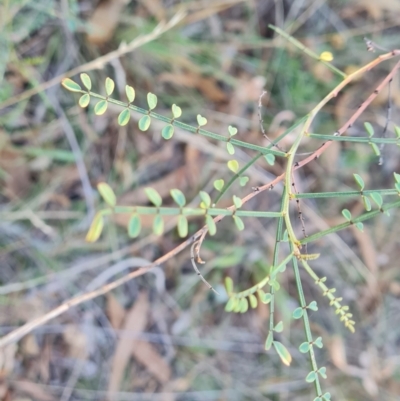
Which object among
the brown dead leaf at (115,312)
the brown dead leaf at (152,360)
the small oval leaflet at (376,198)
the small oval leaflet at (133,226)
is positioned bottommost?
the small oval leaflet at (133,226)

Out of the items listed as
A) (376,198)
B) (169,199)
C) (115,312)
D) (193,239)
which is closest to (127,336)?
(115,312)

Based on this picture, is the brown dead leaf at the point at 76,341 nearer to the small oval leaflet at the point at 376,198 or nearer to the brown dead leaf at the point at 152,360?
the brown dead leaf at the point at 152,360

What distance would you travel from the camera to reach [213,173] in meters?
1.29

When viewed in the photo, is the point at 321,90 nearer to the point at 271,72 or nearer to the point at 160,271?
the point at 271,72

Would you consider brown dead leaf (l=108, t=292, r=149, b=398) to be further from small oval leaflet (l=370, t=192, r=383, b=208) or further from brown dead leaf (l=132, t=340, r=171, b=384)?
small oval leaflet (l=370, t=192, r=383, b=208)

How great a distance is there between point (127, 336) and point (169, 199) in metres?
0.37

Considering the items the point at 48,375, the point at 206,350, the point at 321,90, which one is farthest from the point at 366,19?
the point at 48,375

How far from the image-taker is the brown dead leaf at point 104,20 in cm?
117

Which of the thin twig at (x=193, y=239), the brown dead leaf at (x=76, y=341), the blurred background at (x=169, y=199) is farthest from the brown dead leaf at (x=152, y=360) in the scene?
the thin twig at (x=193, y=239)

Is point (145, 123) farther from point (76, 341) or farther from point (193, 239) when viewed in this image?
point (76, 341)

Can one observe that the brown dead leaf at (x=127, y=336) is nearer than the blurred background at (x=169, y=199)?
No

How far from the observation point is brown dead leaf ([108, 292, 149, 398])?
1266 mm

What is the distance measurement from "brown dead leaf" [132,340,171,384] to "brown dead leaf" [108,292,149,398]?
25 millimetres

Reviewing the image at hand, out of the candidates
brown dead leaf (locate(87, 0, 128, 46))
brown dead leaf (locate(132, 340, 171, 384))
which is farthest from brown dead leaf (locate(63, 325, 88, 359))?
brown dead leaf (locate(87, 0, 128, 46))
